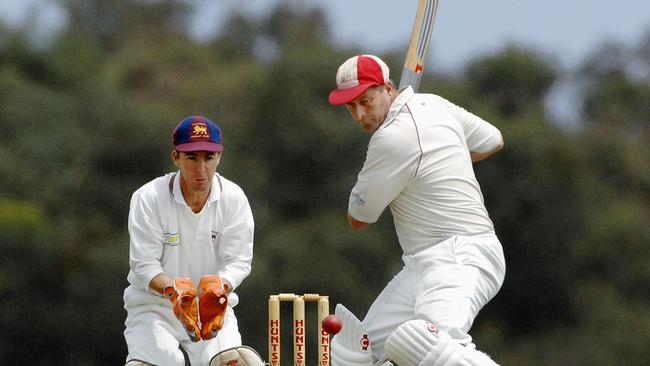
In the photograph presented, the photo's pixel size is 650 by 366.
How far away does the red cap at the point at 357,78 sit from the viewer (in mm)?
6996

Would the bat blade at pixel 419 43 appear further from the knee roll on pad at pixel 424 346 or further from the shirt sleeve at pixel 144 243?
the knee roll on pad at pixel 424 346

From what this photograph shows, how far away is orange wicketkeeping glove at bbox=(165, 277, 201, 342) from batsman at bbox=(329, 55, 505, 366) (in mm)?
663

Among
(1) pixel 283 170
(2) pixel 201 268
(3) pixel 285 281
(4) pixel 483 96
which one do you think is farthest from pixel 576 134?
(2) pixel 201 268

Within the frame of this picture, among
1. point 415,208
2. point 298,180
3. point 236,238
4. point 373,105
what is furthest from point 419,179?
point 298,180

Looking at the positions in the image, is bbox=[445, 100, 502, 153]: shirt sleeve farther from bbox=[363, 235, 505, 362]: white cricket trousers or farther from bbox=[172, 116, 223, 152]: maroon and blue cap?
bbox=[172, 116, 223, 152]: maroon and blue cap

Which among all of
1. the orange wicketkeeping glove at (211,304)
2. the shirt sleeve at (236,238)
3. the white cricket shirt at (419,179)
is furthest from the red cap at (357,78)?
the orange wicketkeeping glove at (211,304)

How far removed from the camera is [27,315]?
22953mm

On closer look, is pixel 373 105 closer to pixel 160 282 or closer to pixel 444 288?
pixel 444 288

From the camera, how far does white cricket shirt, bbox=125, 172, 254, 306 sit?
23.9 feet

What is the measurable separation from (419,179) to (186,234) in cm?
110

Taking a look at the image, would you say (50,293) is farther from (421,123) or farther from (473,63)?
(421,123)

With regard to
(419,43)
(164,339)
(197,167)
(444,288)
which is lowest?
(164,339)

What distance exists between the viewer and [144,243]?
7.27m

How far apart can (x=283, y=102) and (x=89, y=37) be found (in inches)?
199
